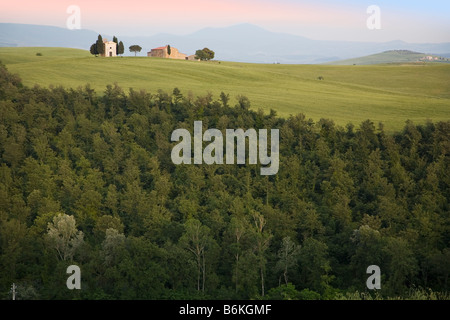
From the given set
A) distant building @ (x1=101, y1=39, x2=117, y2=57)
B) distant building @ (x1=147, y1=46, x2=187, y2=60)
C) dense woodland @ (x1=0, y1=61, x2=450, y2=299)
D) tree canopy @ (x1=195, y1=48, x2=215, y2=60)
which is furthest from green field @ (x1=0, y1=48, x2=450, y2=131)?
tree canopy @ (x1=195, y1=48, x2=215, y2=60)

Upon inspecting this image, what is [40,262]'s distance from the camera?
1457 inches

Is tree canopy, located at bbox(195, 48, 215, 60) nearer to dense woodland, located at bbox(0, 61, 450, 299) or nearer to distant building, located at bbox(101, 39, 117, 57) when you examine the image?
distant building, located at bbox(101, 39, 117, 57)

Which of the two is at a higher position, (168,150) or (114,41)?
(114,41)

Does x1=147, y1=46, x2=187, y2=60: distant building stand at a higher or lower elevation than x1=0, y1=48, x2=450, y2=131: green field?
higher

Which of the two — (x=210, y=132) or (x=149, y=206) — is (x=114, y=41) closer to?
(x=210, y=132)

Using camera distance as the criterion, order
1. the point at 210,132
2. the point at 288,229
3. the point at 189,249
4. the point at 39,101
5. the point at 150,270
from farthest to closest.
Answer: the point at 39,101 < the point at 210,132 < the point at 288,229 < the point at 189,249 < the point at 150,270

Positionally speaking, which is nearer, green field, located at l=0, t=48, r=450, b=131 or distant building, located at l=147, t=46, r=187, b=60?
green field, located at l=0, t=48, r=450, b=131

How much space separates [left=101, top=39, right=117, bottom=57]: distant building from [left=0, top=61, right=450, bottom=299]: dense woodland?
189ft

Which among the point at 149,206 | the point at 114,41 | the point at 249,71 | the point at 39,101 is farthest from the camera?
the point at 114,41

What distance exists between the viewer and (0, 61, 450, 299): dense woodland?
1288 inches

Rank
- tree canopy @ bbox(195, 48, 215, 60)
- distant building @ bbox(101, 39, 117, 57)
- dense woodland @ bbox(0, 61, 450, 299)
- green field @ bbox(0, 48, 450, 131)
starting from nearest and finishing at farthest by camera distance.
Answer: dense woodland @ bbox(0, 61, 450, 299), green field @ bbox(0, 48, 450, 131), distant building @ bbox(101, 39, 117, 57), tree canopy @ bbox(195, 48, 215, 60)

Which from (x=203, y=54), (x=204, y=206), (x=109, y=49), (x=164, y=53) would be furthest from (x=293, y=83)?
(x=109, y=49)

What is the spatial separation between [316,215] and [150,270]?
16.6 m

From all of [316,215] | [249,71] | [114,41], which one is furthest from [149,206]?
[114,41]
